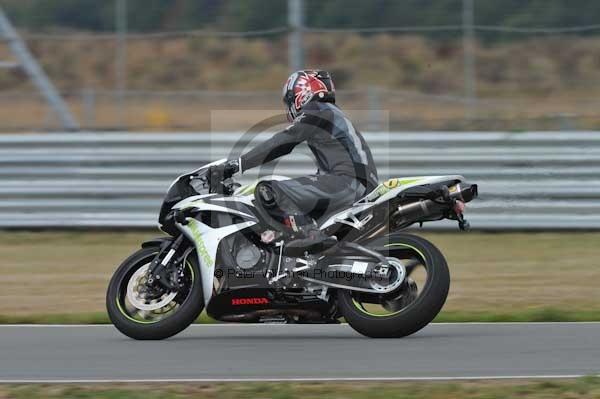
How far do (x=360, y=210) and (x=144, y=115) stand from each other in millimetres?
8796

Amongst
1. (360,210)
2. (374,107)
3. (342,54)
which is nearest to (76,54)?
(342,54)

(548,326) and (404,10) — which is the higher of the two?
(404,10)

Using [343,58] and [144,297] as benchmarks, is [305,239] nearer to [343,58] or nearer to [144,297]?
[144,297]

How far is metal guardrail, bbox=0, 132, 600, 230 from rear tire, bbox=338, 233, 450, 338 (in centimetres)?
510

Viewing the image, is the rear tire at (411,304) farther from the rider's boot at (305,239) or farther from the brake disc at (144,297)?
the brake disc at (144,297)

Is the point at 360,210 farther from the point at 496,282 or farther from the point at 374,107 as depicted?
the point at 374,107

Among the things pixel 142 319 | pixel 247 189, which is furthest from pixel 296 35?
pixel 142 319

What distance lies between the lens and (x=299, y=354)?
688 centimetres

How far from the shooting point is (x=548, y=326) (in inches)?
306

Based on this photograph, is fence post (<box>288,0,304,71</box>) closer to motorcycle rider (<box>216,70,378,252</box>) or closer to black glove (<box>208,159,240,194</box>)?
motorcycle rider (<box>216,70,378,252</box>)

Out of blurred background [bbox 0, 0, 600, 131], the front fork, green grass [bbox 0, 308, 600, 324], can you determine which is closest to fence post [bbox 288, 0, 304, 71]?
blurred background [bbox 0, 0, 600, 131]

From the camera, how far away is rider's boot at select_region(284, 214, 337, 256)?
24.0 ft

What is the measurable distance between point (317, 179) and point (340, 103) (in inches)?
295

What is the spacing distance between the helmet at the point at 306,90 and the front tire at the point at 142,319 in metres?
1.18
